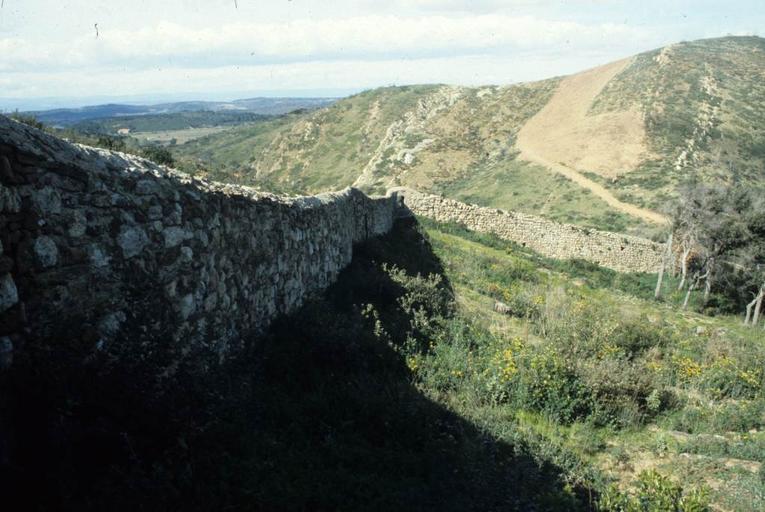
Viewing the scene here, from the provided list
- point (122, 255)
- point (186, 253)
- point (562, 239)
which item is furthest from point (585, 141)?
point (122, 255)

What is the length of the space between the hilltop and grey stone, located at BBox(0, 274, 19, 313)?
85.3 feet

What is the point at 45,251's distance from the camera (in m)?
3.46

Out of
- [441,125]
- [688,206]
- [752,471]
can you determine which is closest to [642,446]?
[752,471]

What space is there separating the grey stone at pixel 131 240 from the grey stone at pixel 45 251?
0.59m

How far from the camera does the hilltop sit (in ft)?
138

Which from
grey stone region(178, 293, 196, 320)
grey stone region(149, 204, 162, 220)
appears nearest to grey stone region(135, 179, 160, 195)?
grey stone region(149, 204, 162, 220)

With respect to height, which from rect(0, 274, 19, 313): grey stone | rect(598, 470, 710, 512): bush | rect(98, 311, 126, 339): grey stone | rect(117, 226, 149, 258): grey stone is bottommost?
rect(598, 470, 710, 512): bush

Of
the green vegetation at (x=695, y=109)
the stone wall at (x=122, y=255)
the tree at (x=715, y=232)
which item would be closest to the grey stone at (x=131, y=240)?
the stone wall at (x=122, y=255)

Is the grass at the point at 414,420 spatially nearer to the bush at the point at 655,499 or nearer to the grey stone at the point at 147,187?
the bush at the point at 655,499

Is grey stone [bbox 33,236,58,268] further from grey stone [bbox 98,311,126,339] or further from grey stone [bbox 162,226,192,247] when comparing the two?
grey stone [bbox 162,226,192,247]

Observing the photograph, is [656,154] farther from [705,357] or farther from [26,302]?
[26,302]

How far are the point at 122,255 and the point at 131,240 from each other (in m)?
0.17

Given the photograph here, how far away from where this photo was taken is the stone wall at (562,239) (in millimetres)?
25359

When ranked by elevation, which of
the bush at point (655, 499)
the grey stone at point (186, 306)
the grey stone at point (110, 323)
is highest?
the grey stone at point (110, 323)
